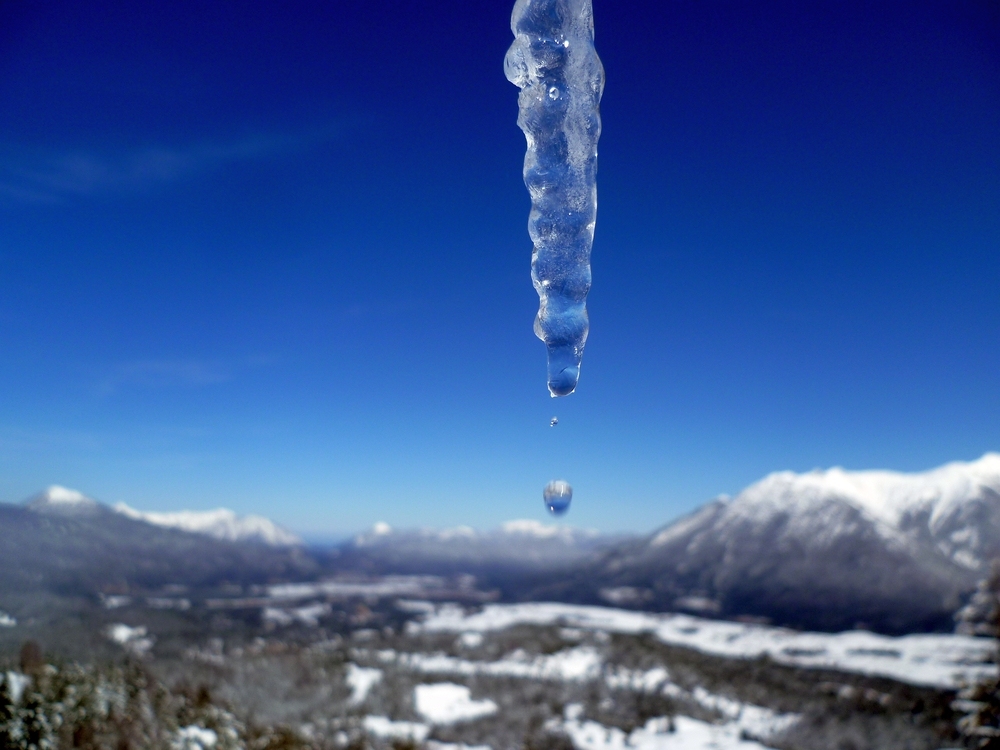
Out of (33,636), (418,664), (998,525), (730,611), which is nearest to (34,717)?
(33,636)

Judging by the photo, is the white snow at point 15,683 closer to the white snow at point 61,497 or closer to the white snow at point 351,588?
the white snow at point 61,497

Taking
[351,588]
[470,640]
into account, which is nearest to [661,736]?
[470,640]

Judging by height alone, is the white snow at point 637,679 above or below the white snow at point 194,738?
below

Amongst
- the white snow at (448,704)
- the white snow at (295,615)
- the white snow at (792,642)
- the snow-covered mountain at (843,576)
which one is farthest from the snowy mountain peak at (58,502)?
the snow-covered mountain at (843,576)

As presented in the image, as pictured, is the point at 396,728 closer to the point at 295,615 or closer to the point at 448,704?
the point at 448,704

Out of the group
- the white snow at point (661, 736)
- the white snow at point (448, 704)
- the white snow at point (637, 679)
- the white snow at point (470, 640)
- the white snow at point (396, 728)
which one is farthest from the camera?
the white snow at point (470, 640)
